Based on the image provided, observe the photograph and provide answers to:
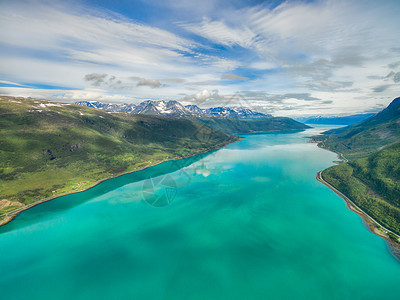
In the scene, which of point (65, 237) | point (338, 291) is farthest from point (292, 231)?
point (65, 237)

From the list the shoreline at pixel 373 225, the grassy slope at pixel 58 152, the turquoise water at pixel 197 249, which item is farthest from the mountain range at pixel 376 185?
the grassy slope at pixel 58 152

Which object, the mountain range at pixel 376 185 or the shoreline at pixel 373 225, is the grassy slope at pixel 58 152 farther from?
the shoreline at pixel 373 225

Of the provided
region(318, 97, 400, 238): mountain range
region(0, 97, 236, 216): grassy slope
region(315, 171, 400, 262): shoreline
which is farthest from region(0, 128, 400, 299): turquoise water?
region(0, 97, 236, 216): grassy slope

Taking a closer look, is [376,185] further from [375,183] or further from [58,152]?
[58,152]

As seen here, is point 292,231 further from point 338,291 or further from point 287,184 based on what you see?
point 287,184

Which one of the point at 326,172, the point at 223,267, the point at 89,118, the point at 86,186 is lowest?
the point at 86,186

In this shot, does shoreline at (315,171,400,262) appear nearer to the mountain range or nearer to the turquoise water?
the mountain range

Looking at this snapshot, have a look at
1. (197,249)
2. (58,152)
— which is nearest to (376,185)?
(197,249)
